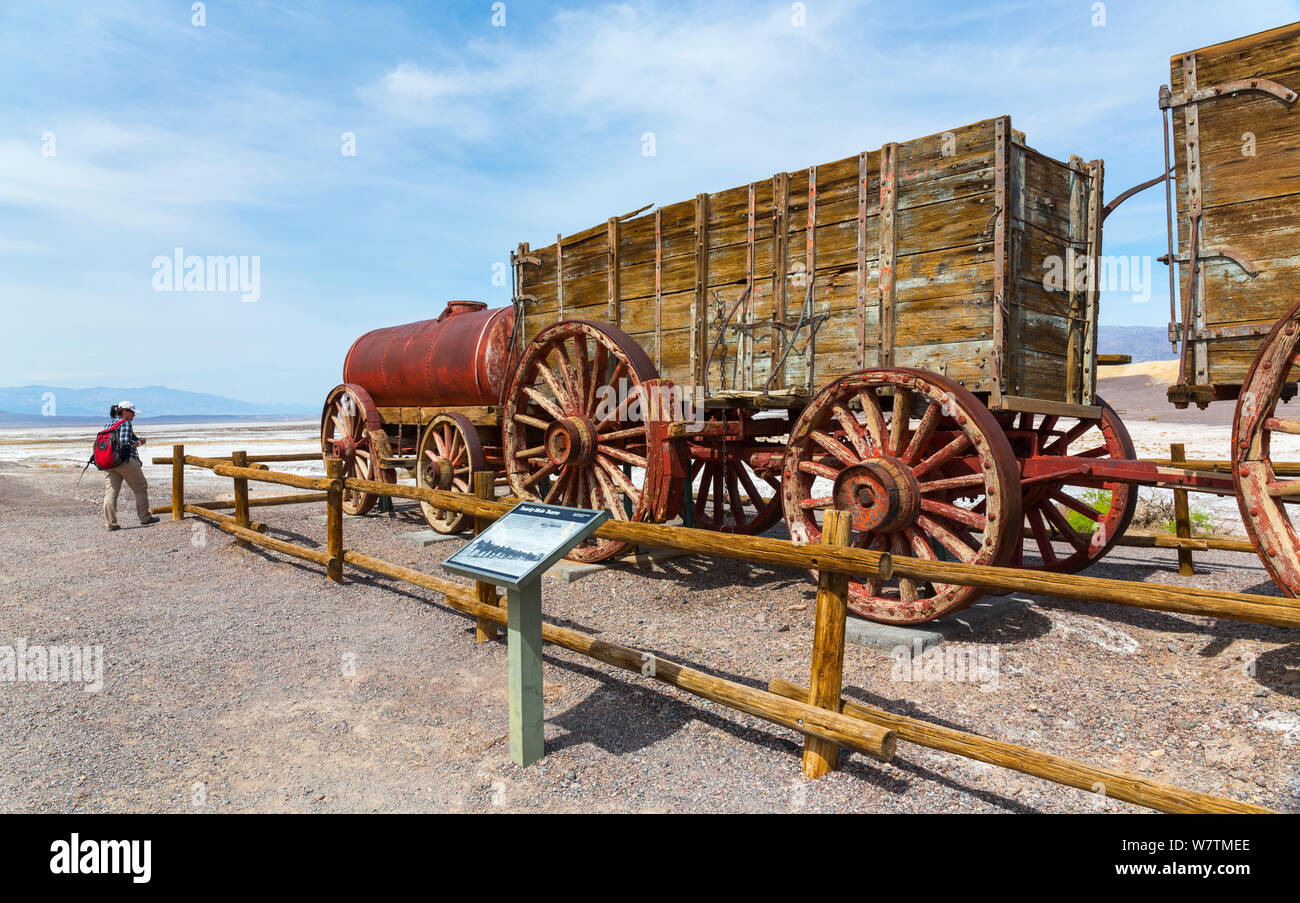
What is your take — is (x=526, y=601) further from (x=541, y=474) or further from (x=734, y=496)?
(x=734, y=496)

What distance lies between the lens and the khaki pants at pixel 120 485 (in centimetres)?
998

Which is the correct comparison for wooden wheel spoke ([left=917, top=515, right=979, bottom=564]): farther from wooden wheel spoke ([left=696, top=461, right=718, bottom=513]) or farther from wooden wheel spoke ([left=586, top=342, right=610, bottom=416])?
wooden wheel spoke ([left=696, top=461, right=718, bottom=513])

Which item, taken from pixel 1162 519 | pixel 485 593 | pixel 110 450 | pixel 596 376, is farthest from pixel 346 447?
pixel 1162 519

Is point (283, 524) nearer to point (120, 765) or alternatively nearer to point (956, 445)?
point (120, 765)

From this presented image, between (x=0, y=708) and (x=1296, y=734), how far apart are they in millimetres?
6896

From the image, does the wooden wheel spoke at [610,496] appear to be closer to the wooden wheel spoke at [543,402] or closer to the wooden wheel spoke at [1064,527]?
the wooden wheel spoke at [543,402]

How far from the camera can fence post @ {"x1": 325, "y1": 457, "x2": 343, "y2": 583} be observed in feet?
22.8

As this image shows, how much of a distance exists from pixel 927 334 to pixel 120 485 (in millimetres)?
10138

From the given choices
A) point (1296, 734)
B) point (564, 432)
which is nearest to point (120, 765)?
point (564, 432)

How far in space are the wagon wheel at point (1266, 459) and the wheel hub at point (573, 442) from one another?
184 inches

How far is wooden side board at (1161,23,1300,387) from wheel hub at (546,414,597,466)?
14.7 ft

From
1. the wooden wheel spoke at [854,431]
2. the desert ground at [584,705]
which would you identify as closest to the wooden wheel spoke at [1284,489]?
the desert ground at [584,705]

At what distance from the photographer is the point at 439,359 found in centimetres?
959

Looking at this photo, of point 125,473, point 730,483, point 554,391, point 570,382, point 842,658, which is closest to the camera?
point 842,658
